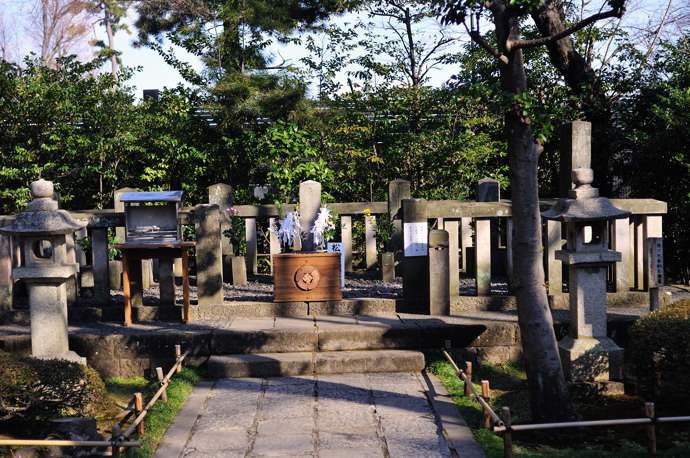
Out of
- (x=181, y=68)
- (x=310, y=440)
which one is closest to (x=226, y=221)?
(x=181, y=68)

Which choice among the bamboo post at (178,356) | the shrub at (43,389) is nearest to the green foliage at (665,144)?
the bamboo post at (178,356)

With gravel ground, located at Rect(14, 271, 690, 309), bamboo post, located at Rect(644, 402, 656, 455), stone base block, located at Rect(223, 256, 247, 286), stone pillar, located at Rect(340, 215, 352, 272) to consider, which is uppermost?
stone pillar, located at Rect(340, 215, 352, 272)

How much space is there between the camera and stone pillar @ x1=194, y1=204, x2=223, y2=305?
27.4ft

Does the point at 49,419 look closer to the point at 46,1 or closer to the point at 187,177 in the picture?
the point at 187,177

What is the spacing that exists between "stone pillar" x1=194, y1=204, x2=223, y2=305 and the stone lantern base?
4140 mm

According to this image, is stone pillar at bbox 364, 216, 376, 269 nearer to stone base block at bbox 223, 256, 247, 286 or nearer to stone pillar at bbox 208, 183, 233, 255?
A: stone base block at bbox 223, 256, 247, 286

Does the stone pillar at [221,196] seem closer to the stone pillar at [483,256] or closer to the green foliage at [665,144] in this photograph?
the stone pillar at [483,256]

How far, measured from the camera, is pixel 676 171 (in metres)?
11.2

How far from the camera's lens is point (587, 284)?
6914 millimetres

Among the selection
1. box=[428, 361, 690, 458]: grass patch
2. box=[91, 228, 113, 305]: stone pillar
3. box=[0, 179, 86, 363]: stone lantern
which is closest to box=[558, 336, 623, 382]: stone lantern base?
box=[428, 361, 690, 458]: grass patch

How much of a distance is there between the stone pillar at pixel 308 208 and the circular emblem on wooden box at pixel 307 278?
0.51 m

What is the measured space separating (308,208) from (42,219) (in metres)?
3.42

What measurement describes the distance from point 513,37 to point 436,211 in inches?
125

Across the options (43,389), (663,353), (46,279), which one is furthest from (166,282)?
(663,353)
